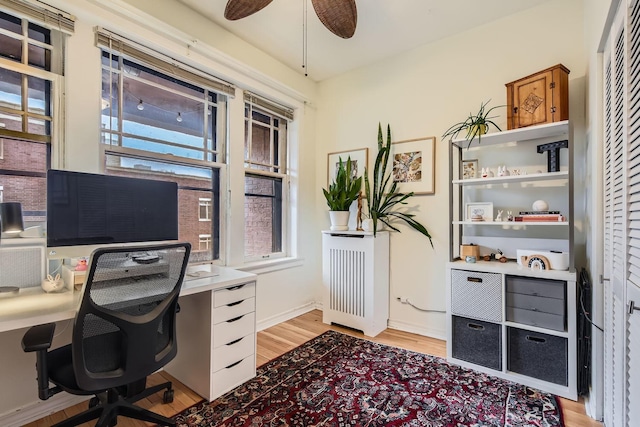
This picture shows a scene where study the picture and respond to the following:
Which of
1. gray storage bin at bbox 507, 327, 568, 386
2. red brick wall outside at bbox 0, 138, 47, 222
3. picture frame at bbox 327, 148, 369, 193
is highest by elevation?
picture frame at bbox 327, 148, 369, 193

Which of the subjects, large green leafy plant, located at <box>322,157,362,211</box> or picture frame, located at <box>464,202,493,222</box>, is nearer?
picture frame, located at <box>464,202,493,222</box>

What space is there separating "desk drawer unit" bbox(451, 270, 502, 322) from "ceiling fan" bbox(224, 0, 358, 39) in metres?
2.00

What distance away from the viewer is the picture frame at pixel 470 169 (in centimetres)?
259

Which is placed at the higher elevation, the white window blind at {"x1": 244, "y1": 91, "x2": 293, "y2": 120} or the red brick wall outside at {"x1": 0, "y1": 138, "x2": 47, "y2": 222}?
the white window blind at {"x1": 244, "y1": 91, "x2": 293, "y2": 120}

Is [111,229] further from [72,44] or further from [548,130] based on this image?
[548,130]

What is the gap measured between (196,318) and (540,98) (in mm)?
2831

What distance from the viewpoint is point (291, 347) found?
2562 mm

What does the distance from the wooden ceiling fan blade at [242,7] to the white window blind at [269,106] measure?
964 mm

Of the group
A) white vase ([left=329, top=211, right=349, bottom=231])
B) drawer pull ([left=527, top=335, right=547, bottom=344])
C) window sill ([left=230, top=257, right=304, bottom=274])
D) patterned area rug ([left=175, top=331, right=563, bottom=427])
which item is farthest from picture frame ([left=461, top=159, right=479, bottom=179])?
window sill ([left=230, top=257, right=304, bottom=274])

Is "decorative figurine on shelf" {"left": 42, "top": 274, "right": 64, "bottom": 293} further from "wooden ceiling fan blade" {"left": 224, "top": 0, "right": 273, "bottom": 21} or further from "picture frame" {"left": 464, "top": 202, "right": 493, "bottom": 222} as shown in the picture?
"picture frame" {"left": 464, "top": 202, "right": 493, "bottom": 222}

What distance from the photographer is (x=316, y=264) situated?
375 centimetres

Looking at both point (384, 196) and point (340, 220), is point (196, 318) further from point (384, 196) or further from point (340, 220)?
point (384, 196)

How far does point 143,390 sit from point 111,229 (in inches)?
37.5

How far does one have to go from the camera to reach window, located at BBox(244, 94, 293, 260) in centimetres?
306
